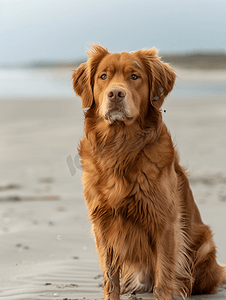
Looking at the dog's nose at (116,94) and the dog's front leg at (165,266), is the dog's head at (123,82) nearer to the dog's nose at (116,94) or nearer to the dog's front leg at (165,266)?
the dog's nose at (116,94)

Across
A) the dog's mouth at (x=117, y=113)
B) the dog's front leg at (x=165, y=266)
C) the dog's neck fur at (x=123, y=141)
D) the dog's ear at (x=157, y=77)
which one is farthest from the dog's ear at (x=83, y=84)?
the dog's front leg at (x=165, y=266)

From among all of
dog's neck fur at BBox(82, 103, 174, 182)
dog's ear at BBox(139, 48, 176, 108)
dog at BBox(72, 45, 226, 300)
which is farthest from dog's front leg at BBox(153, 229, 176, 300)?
dog's ear at BBox(139, 48, 176, 108)

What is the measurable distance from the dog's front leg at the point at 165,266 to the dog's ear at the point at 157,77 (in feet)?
3.70

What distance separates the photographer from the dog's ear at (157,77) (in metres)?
3.30

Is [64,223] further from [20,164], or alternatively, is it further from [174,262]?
[20,164]

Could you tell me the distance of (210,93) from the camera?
64.0 feet

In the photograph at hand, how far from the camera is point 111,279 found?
3457 mm

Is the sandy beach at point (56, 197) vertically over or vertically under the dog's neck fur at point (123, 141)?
under

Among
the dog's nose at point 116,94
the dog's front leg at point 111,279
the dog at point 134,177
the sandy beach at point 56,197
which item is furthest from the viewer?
the sandy beach at point 56,197

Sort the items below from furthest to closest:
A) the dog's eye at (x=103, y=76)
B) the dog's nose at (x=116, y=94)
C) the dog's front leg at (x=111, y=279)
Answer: the dog's front leg at (x=111, y=279) < the dog's eye at (x=103, y=76) < the dog's nose at (x=116, y=94)

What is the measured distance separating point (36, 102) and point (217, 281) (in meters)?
14.7

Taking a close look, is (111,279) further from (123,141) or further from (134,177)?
(123,141)

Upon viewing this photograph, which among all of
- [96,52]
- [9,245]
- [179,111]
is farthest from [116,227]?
[179,111]

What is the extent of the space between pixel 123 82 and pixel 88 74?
0.49 meters
